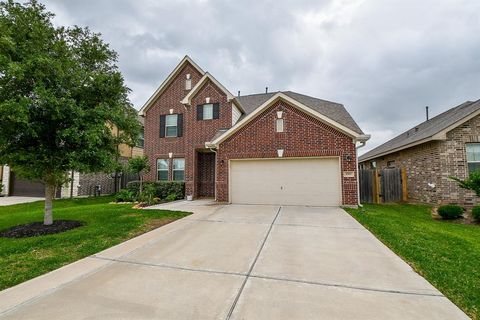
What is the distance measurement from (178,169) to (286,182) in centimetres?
743

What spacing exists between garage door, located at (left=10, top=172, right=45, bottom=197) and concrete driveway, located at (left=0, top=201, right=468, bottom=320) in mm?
16499

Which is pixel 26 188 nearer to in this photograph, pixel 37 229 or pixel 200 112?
pixel 200 112

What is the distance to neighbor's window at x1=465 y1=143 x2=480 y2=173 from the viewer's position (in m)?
10.6

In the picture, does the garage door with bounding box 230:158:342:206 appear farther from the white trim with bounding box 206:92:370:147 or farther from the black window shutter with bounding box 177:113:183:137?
the black window shutter with bounding box 177:113:183:137

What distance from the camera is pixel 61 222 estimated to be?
23.5ft

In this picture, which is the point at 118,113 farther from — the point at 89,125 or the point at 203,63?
the point at 203,63

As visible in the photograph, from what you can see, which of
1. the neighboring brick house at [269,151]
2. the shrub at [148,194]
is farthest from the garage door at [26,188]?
the neighboring brick house at [269,151]

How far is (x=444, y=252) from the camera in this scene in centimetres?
457

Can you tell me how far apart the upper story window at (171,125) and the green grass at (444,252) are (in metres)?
11.7

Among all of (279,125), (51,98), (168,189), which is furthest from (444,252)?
(168,189)

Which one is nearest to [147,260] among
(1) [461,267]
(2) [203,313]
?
(2) [203,313]

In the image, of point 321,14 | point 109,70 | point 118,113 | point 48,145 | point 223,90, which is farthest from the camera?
point 223,90

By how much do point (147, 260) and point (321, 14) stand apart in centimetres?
1225

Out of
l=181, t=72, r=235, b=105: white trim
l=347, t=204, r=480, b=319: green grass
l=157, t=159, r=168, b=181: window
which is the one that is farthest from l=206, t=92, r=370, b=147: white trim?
l=157, t=159, r=168, b=181: window
